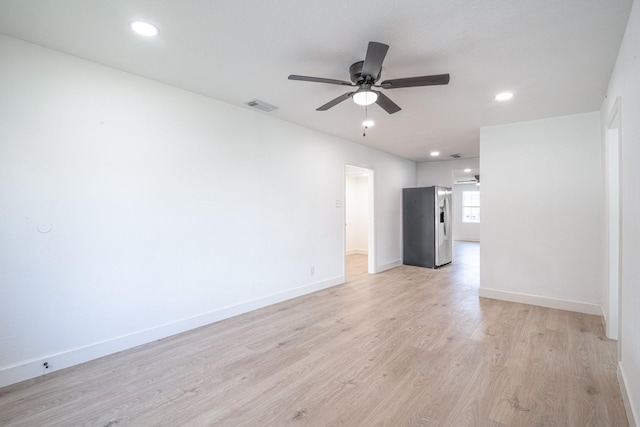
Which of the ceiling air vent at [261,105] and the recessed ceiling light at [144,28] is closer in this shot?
the recessed ceiling light at [144,28]

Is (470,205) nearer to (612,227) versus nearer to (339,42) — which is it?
(612,227)

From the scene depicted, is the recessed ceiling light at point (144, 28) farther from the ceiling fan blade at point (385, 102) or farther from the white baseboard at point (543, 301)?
the white baseboard at point (543, 301)

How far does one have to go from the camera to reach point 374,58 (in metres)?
1.99

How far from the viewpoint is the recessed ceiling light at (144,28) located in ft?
6.55

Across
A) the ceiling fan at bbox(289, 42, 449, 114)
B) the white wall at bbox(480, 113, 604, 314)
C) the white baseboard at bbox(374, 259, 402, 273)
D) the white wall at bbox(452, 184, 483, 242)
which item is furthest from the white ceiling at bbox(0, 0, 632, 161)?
the white wall at bbox(452, 184, 483, 242)

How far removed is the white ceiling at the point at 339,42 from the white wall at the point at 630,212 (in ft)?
0.78

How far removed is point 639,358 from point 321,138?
412 cm

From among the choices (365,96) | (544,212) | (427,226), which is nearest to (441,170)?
(427,226)

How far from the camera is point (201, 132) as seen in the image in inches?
128

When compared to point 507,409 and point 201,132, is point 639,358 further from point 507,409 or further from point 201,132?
point 201,132

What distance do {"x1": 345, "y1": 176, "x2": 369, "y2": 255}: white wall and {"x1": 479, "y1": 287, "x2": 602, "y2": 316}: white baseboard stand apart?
4.56m

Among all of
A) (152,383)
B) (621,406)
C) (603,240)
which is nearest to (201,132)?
(152,383)

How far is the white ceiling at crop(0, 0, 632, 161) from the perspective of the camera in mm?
1816

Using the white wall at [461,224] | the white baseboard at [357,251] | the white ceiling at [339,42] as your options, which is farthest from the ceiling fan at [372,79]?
the white wall at [461,224]
